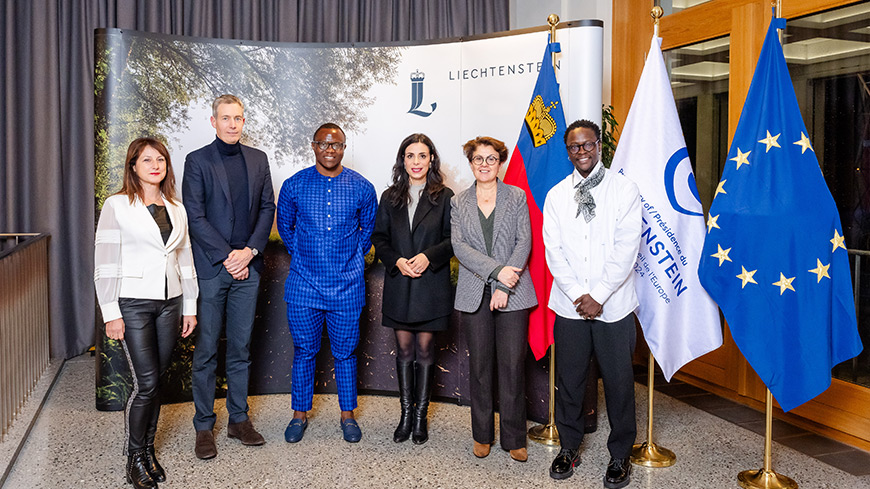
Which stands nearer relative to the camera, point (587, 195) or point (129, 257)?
point (129, 257)

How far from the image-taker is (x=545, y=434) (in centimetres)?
369

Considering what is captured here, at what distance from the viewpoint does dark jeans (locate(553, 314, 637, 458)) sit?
306cm

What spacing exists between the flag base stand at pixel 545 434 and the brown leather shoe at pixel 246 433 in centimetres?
141

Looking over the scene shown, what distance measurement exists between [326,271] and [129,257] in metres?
0.99

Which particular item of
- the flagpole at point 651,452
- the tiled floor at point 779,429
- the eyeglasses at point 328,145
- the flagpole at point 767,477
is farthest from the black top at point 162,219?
the tiled floor at point 779,429

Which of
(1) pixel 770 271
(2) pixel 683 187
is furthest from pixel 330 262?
(1) pixel 770 271

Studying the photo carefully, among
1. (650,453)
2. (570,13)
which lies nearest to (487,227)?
(650,453)

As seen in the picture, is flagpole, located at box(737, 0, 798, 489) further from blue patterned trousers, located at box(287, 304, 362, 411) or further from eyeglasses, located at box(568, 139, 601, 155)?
blue patterned trousers, located at box(287, 304, 362, 411)

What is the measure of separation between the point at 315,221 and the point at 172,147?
115cm

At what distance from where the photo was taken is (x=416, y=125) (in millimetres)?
4305

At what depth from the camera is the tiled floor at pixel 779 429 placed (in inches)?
135

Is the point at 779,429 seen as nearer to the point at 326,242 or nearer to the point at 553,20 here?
the point at 553,20

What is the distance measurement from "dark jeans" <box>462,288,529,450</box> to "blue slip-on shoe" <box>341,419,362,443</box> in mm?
660

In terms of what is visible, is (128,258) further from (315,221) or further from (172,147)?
(172,147)
